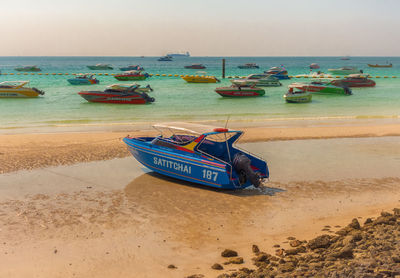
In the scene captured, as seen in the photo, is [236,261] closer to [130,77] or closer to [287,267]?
[287,267]

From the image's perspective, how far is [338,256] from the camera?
23.1ft

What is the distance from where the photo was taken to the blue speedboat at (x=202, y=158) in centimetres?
1160

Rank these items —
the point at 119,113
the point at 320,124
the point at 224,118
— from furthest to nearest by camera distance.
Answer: the point at 119,113
the point at 224,118
the point at 320,124

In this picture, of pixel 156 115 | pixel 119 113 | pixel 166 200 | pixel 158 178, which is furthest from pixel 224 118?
pixel 166 200

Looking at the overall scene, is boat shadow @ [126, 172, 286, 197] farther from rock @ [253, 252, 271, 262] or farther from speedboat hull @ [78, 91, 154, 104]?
speedboat hull @ [78, 91, 154, 104]

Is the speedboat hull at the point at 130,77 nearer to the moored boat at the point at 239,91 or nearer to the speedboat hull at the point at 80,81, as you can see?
the speedboat hull at the point at 80,81

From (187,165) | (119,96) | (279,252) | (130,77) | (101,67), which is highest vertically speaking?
(101,67)

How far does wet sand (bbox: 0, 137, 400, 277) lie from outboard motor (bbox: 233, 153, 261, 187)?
14.1 inches

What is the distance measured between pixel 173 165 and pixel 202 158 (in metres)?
1.00

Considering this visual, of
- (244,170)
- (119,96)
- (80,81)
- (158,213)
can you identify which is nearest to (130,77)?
(80,81)

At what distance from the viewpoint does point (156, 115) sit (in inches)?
1173

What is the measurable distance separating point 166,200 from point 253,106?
24874mm

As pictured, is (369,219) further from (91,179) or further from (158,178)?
(91,179)

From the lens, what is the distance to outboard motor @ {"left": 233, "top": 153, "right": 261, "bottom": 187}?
11.6m
